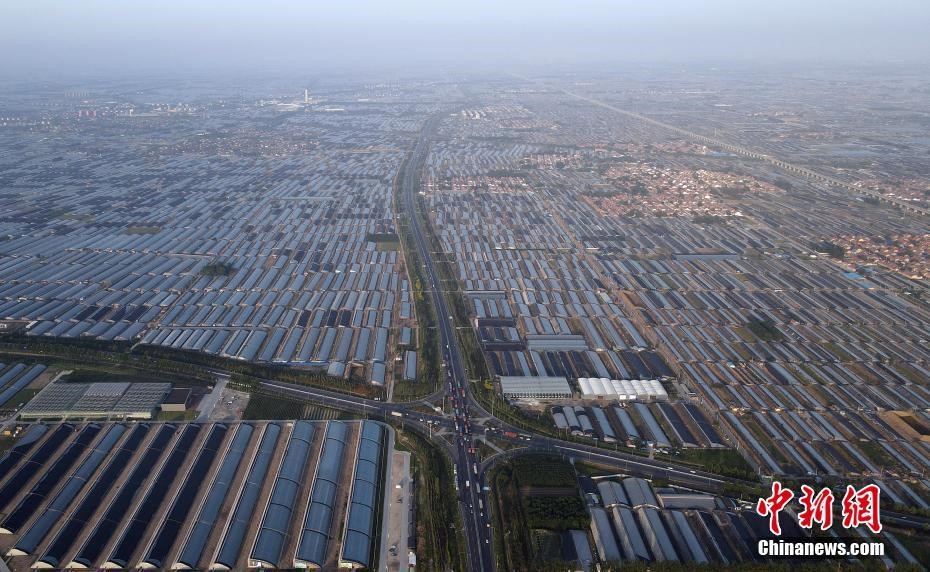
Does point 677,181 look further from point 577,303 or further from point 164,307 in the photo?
point 164,307

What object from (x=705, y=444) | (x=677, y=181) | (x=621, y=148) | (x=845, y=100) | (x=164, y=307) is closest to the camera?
(x=705, y=444)

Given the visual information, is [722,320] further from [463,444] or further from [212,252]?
[212,252]

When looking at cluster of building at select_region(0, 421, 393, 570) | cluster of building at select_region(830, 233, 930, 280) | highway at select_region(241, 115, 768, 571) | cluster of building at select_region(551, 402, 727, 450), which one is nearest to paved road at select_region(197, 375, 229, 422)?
cluster of building at select_region(0, 421, 393, 570)

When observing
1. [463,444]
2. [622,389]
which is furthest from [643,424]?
[463,444]

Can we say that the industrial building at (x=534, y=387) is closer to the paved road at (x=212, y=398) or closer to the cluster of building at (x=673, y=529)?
the cluster of building at (x=673, y=529)

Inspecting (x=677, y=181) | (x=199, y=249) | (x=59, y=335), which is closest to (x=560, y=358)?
(x=59, y=335)

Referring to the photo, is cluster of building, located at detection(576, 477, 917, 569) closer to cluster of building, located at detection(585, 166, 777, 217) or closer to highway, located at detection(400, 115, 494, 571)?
highway, located at detection(400, 115, 494, 571)

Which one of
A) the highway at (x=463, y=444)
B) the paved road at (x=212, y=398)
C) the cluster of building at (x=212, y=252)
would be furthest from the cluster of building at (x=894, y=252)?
the paved road at (x=212, y=398)
